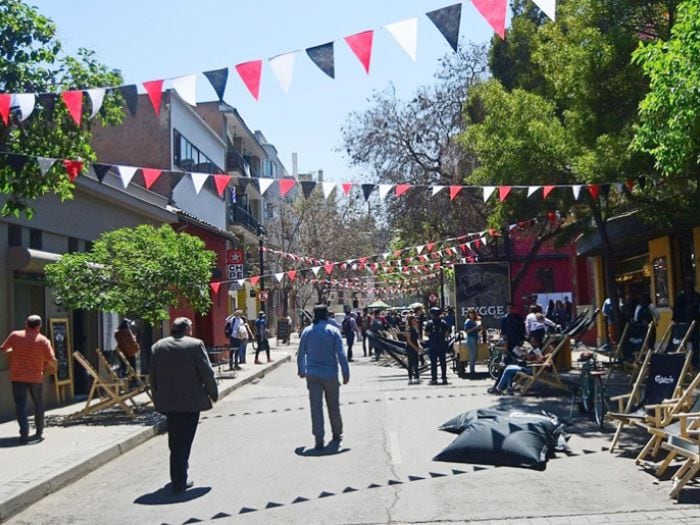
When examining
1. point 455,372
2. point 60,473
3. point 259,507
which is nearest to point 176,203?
point 455,372

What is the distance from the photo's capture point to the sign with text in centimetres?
2614

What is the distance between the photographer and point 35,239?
54.3 ft

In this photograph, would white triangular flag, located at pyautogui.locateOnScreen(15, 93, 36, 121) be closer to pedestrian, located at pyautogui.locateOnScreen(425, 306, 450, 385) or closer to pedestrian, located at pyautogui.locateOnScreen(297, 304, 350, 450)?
pedestrian, located at pyautogui.locateOnScreen(297, 304, 350, 450)

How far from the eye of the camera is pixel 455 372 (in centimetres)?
2284

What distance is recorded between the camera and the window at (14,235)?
1554 cm

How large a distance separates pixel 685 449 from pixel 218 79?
21.5 ft

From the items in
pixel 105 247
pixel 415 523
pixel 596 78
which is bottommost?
pixel 415 523

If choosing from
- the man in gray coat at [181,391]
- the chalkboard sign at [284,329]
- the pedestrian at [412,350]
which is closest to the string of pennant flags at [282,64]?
the man in gray coat at [181,391]

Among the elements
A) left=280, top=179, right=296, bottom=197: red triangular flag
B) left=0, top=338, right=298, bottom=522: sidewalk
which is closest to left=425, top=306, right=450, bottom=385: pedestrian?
left=280, top=179, right=296, bottom=197: red triangular flag

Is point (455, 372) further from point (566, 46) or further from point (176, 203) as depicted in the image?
point (176, 203)

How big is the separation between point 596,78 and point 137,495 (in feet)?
32.5

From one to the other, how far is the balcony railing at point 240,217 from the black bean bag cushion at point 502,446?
33.4 meters

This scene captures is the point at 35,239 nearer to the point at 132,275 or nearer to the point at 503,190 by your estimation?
the point at 132,275

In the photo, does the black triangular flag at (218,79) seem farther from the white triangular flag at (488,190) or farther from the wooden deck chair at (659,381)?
the white triangular flag at (488,190)
